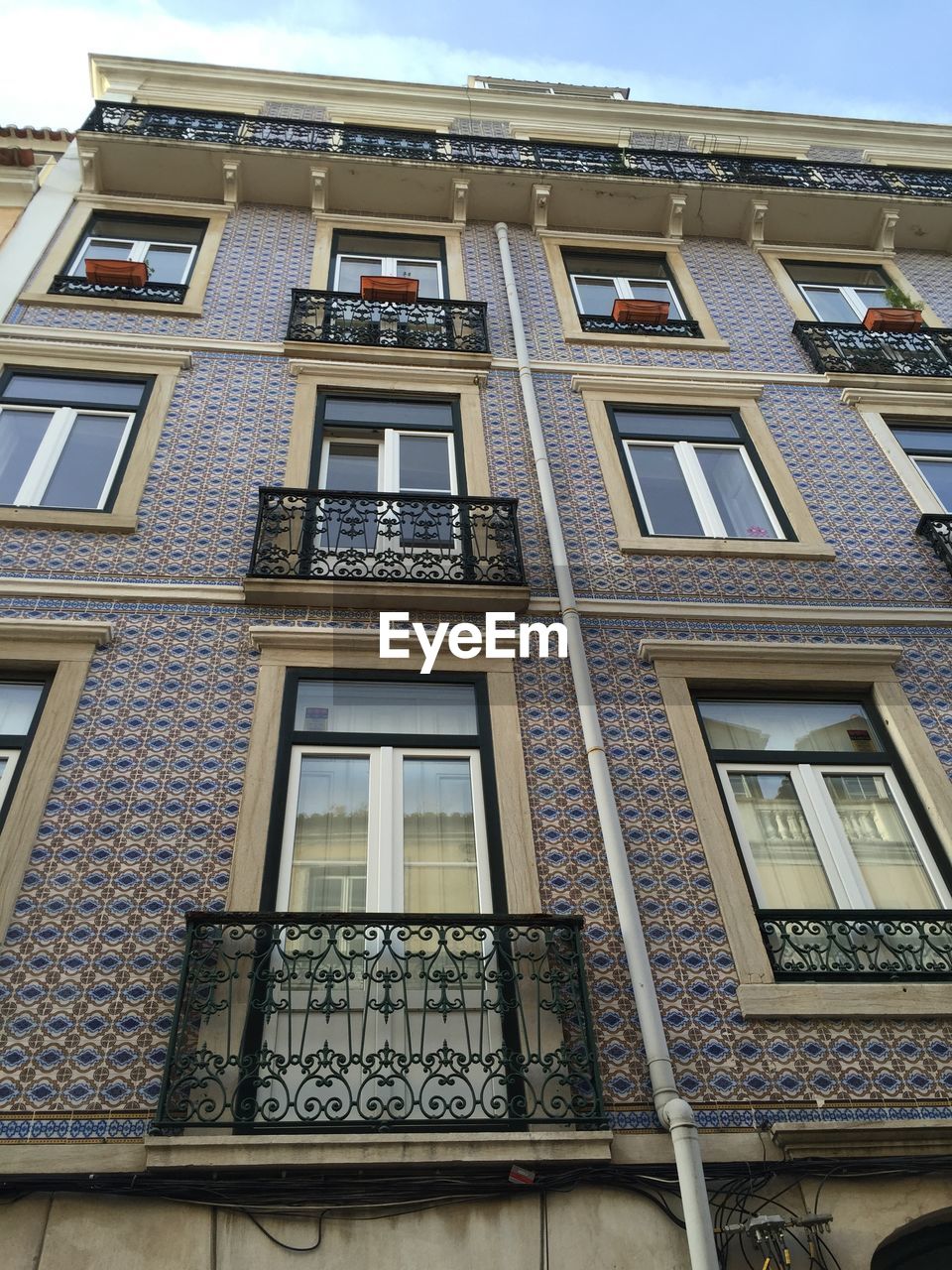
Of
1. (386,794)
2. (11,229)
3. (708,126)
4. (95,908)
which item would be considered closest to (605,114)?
(708,126)

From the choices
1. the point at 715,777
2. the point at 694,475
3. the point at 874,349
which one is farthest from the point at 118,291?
the point at 874,349

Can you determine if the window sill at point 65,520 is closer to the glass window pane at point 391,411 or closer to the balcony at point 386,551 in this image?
the balcony at point 386,551

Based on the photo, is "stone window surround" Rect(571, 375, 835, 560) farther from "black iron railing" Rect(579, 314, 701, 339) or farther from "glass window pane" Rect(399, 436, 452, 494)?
"glass window pane" Rect(399, 436, 452, 494)

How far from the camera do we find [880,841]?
618cm

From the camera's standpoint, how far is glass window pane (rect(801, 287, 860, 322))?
11109 millimetres

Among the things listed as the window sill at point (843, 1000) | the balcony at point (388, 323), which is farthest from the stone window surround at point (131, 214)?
the window sill at point (843, 1000)

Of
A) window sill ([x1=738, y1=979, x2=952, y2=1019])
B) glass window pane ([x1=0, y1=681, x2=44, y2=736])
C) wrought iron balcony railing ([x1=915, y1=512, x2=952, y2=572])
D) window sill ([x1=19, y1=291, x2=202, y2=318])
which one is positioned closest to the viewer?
window sill ([x1=738, y1=979, x2=952, y2=1019])

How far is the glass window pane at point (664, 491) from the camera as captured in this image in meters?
8.20

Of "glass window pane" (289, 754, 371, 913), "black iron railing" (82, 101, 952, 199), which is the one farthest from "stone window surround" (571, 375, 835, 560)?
"black iron railing" (82, 101, 952, 199)

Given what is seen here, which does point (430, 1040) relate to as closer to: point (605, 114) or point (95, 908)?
point (95, 908)

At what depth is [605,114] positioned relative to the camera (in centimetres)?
1415

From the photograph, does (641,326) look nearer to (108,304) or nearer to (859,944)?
(108,304)

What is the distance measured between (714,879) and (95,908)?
3.37 metres

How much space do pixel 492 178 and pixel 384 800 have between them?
27.2 feet
